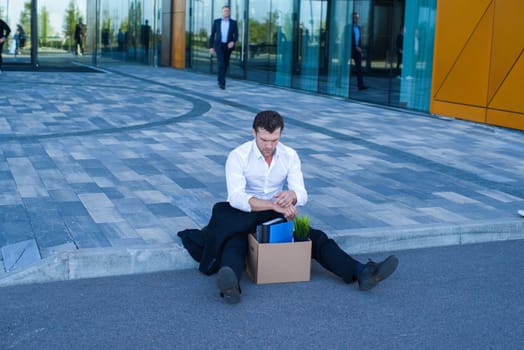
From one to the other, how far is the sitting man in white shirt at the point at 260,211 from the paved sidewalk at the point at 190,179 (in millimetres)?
335

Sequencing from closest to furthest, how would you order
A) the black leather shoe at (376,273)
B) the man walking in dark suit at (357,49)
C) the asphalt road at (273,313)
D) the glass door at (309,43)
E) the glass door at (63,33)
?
the asphalt road at (273,313)
the black leather shoe at (376,273)
the man walking in dark suit at (357,49)
the glass door at (309,43)
the glass door at (63,33)

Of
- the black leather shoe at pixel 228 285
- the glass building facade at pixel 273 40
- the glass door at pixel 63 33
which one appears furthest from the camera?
the glass door at pixel 63 33

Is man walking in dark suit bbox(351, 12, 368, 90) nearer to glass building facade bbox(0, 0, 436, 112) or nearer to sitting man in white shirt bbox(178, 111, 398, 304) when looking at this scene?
glass building facade bbox(0, 0, 436, 112)

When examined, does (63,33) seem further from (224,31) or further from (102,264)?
(102,264)

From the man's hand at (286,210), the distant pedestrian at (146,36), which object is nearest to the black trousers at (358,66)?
the man's hand at (286,210)

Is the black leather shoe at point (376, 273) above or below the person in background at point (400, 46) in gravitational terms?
below

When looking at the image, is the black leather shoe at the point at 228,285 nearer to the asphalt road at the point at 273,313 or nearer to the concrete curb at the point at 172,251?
the asphalt road at the point at 273,313

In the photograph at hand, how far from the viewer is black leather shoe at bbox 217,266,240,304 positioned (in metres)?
4.32

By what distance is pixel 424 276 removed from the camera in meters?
5.09

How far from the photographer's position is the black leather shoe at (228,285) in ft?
14.2

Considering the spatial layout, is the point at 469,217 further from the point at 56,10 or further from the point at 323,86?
the point at 56,10

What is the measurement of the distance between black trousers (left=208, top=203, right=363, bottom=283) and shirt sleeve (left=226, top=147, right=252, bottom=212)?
3.3 inches

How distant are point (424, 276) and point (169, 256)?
5.66 feet

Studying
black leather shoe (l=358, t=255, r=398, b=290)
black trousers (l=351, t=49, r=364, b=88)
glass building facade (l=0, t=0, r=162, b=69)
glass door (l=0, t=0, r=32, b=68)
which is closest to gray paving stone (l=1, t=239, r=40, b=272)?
black leather shoe (l=358, t=255, r=398, b=290)
